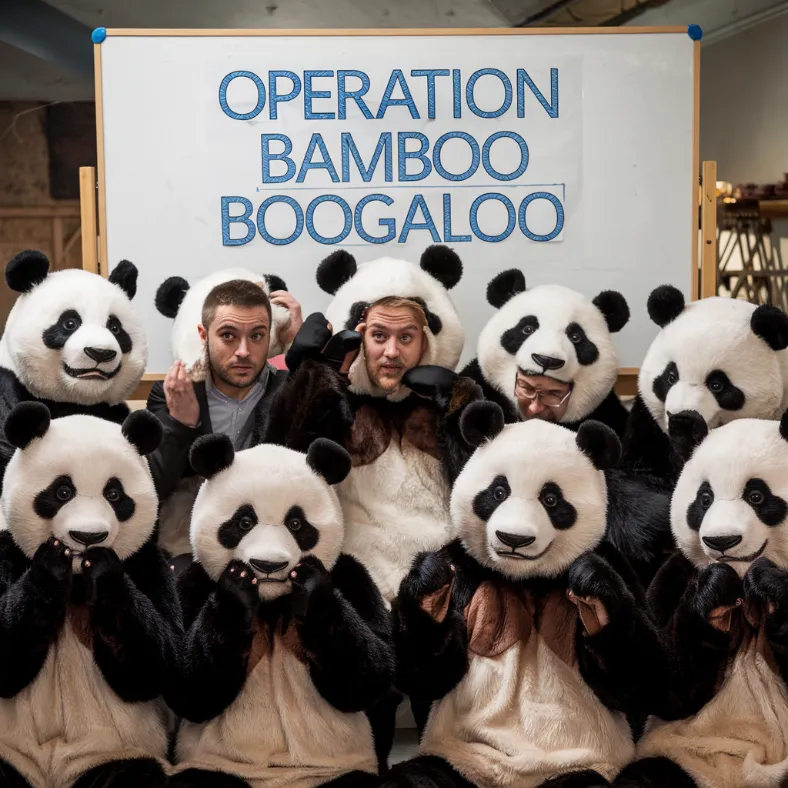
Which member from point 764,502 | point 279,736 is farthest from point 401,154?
point 279,736

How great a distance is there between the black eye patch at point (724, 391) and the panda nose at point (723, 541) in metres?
0.72

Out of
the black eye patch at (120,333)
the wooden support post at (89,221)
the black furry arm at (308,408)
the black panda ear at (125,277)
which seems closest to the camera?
the black furry arm at (308,408)

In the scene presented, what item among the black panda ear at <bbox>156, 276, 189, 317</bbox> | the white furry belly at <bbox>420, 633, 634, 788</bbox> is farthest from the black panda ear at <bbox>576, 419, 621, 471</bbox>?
the black panda ear at <bbox>156, 276, 189, 317</bbox>

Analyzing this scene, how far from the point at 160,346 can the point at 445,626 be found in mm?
1876

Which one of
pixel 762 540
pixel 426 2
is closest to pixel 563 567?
pixel 762 540

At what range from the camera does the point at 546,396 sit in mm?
3359

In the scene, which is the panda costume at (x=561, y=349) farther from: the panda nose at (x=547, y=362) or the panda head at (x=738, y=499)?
the panda head at (x=738, y=499)

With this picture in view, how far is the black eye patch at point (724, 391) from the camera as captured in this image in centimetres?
313

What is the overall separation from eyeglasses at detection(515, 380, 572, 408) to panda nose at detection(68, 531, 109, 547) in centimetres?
140

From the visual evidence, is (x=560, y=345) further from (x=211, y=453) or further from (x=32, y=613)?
(x=32, y=613)

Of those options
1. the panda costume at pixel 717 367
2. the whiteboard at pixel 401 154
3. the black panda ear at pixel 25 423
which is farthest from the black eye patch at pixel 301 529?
the whiteboard at pixel 401 154

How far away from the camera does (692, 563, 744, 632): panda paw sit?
249 cm

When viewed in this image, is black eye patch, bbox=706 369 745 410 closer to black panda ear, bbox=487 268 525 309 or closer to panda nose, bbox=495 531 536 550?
black panda ear, bbox=487 268 525 309

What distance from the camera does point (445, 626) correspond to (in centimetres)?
252
